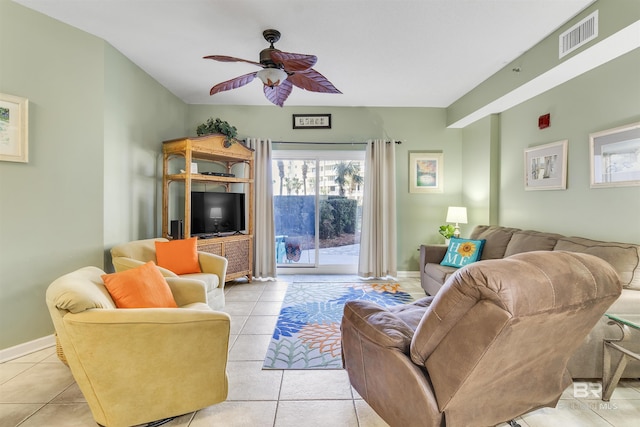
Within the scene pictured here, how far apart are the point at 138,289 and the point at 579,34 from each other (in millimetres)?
3676

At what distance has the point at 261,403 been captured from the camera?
6.07 feet

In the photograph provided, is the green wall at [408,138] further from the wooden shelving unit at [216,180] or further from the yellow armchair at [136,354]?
the yellow armchair at [136,354]

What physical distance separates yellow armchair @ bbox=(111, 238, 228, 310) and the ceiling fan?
67.1 inches

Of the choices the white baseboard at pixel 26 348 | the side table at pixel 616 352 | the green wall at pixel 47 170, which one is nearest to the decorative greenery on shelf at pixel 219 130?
the green wall at pixel 47 170

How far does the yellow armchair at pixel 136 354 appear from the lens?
1.45m

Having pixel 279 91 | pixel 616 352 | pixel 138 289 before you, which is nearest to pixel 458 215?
pixel 616 352

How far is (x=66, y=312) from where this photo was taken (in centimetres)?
147

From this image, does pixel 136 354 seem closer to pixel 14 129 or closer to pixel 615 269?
pixel 14 129

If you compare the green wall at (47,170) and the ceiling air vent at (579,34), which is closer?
the ceiling air vent at (579,34)

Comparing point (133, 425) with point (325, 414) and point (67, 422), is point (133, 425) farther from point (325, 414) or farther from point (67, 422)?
point (325, 414)

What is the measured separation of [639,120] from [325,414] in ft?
10.1

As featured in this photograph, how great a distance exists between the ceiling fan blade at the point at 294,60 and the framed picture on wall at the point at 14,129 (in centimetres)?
202

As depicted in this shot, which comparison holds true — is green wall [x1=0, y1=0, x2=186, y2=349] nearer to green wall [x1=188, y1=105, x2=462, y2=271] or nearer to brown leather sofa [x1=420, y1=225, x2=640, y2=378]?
green wall [x1=188, y1=105, x2=462, y2=271]

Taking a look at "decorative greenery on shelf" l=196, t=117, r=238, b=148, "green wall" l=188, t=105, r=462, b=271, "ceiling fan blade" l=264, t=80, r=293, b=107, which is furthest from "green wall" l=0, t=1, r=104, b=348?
"green wall" l=188, t=105, r=462, b=271
